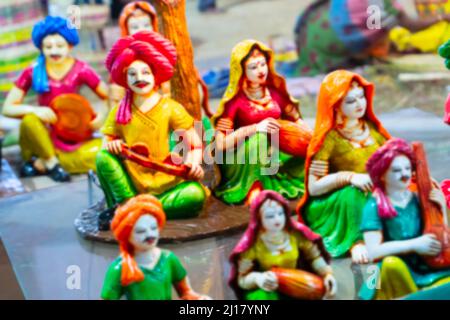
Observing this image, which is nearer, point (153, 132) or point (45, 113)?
point (153, 132)

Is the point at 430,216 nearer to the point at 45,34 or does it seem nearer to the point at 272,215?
the point at 272,215

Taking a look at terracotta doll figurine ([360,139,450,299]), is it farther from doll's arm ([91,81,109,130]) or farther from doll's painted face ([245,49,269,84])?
doll's arm ([91,81,109,130])

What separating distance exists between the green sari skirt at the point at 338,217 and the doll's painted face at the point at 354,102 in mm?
282

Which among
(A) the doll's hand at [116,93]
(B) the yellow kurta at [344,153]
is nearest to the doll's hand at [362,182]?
(B) the yellow kurta at [344,153]

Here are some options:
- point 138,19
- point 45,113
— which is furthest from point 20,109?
point 138,19

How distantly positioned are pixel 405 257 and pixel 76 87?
7.45ft

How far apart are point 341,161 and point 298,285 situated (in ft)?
2.43

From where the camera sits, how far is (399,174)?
12.0 ft

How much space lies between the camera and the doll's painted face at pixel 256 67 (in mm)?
4438

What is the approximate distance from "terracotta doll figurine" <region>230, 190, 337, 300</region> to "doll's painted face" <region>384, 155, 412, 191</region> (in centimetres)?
32

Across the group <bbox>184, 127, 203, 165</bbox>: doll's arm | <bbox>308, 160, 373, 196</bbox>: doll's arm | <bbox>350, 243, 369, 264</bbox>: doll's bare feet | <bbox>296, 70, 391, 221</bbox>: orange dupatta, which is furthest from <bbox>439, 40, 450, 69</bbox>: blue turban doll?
<bbox>184, 127, 203, 165</bbox>: doll's arm

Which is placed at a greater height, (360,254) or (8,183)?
(8,183)

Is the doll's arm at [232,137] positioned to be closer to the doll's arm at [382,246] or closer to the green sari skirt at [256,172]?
the green sari skirt at [256,172]

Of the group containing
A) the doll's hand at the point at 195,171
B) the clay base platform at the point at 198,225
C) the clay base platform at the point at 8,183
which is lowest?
the clay base platform at the point at 198,225
